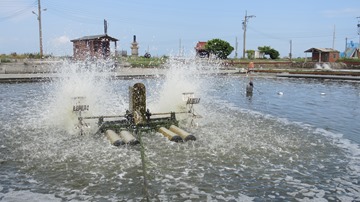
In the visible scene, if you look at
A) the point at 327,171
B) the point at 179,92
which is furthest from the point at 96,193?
the point at 179,92

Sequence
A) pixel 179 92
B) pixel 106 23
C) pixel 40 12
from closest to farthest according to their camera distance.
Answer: pixel 179 92 < pixel 40 12 < pixel 106 23

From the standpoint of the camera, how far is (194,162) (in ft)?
34.0

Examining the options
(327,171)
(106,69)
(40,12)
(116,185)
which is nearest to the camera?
(116,185)

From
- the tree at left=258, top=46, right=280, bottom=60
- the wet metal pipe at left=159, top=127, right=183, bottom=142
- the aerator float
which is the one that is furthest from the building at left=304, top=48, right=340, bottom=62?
the wet metal pipe at left=159, top=127, right=183, bottom=142

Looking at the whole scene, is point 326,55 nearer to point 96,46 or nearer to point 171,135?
point 96,46

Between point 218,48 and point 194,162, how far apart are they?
242ft

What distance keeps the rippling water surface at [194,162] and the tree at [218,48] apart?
66.0 m

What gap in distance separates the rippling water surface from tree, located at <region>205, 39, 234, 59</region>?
216 ft

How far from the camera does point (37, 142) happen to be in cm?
1243

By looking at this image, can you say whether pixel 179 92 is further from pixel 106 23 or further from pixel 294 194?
pixel 106 23

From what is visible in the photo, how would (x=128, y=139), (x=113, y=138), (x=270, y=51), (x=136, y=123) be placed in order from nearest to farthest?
1. (x=128, y=139)
2. (x=113, y=138)
3. (x=136, y=123)
4. (x=270, y=51)

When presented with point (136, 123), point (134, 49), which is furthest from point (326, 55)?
point (136, 123)

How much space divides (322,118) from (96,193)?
1434 cm

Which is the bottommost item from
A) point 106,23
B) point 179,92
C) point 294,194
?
point 294,194
